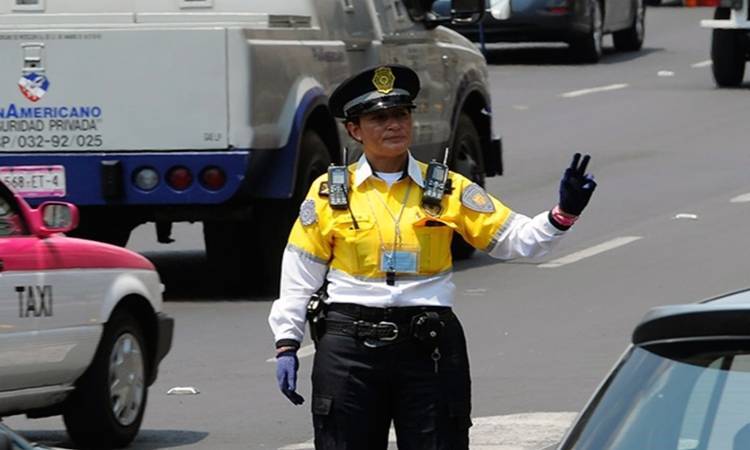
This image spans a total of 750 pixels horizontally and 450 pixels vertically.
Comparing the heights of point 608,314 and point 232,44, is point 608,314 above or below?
below

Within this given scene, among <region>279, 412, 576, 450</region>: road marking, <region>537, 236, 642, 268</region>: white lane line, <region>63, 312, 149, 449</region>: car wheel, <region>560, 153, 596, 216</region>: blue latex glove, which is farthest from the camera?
<region>537, 236, 642, 268</region>: white lane line

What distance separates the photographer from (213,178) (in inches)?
525

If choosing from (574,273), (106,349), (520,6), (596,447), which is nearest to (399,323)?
(596,447)

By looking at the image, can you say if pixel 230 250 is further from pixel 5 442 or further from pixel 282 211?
pixel 5 442

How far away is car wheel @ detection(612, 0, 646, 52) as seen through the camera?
3291 centimetres

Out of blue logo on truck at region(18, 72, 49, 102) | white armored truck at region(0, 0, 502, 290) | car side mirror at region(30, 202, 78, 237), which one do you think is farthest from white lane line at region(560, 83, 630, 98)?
car side mirror at region(30, 202, 78, 237)

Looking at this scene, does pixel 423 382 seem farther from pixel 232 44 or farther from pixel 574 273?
pixel 574 273

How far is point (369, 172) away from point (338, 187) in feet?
0.40

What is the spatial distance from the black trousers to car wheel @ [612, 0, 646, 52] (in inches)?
1060

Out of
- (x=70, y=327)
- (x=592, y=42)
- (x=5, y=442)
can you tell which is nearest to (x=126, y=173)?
(x=70, y=327)

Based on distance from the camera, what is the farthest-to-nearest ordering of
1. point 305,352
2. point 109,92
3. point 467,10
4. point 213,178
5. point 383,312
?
point 467,10 → point 109,92 → point 213,178 → point 305,352 → point 383,312

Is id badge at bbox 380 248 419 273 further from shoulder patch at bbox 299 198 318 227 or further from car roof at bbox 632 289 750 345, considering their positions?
car roof at bbox 632 289 750 345

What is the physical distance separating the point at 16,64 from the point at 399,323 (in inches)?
305

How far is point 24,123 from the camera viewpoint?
13461 mm
